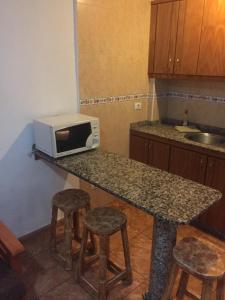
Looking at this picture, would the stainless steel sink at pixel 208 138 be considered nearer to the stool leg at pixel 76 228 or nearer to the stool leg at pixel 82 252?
the stool leg at pixel 76 228

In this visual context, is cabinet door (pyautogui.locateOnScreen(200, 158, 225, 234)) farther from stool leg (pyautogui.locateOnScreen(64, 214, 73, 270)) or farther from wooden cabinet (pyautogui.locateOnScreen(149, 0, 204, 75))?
stool leg (pyautogui.locateOnScreen(64, 214, 73, 270))

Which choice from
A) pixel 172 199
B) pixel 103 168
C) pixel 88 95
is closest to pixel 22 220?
pixel 103 168

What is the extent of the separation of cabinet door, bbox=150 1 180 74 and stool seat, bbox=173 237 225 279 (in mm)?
1883

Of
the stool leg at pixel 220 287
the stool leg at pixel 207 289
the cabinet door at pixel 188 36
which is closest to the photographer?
the stool leg at pixel 207 289

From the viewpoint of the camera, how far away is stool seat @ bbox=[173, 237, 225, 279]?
51.5 inches

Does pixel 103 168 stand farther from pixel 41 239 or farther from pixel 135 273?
pixel 41 239

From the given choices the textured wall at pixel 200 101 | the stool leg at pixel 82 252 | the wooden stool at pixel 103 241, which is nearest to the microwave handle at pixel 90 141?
the wooden stool at pixel 103 241

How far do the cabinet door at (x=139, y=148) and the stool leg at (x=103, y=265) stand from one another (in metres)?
1.45

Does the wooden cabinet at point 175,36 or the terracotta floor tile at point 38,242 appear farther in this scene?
the wooden cabinet at point 175,36

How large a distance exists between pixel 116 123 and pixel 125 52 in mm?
752

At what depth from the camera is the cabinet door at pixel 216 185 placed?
2293 mm

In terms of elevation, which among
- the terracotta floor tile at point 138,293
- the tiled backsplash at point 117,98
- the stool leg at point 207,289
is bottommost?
the terracotta floor tile at point 138,293

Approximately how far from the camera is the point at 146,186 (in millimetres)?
1552

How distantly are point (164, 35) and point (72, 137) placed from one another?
1.56 m
